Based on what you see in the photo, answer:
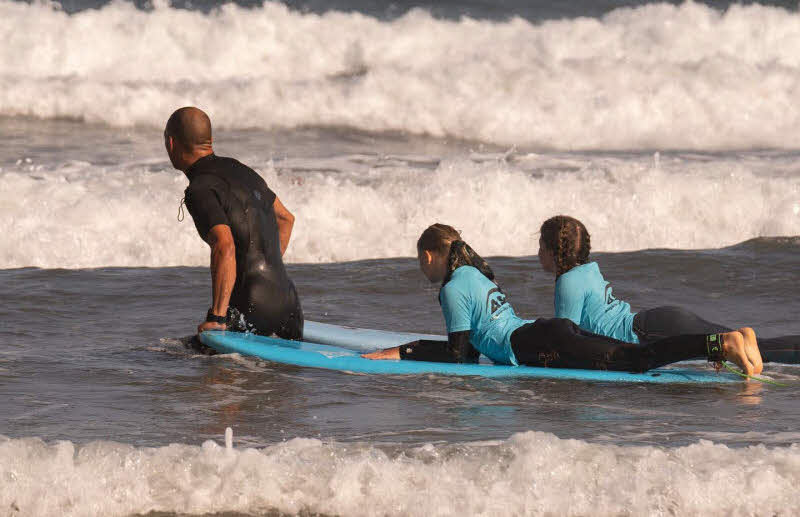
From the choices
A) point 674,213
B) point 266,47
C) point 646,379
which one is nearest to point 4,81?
point 266,47

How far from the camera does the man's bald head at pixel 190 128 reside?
22.0 feet

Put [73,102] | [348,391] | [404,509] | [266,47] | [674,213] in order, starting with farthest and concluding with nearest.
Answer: [266,47] < [73,102] < [674,213] < [348,391] < [404,509]

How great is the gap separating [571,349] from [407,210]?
5775 mm

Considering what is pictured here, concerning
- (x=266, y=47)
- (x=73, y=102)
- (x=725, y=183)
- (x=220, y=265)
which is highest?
(x=266, y=47)

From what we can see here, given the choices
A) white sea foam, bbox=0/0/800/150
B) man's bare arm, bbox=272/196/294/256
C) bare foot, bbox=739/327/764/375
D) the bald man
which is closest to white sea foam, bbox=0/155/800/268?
man's bare arm, bbox=272/196/294/256

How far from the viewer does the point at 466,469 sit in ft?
15.6

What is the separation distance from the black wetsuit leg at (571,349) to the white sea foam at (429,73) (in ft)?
36.1

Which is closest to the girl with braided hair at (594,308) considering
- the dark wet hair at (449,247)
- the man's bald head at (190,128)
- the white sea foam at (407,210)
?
the dark wet hair at (449,247)

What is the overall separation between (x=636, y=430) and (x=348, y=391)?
1.63 metres

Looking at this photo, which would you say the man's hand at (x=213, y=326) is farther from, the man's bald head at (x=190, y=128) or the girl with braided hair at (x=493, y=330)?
the girl with braided hair at (x=493, y=330)

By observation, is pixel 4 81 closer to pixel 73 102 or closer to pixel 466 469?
pixel 73 102

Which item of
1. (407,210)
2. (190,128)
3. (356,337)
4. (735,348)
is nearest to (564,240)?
(735,348)

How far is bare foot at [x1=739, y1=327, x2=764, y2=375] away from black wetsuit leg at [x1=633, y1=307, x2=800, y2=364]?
0.42 metres

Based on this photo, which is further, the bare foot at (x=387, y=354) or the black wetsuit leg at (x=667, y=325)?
the bare foot at (x=387, y=354)
